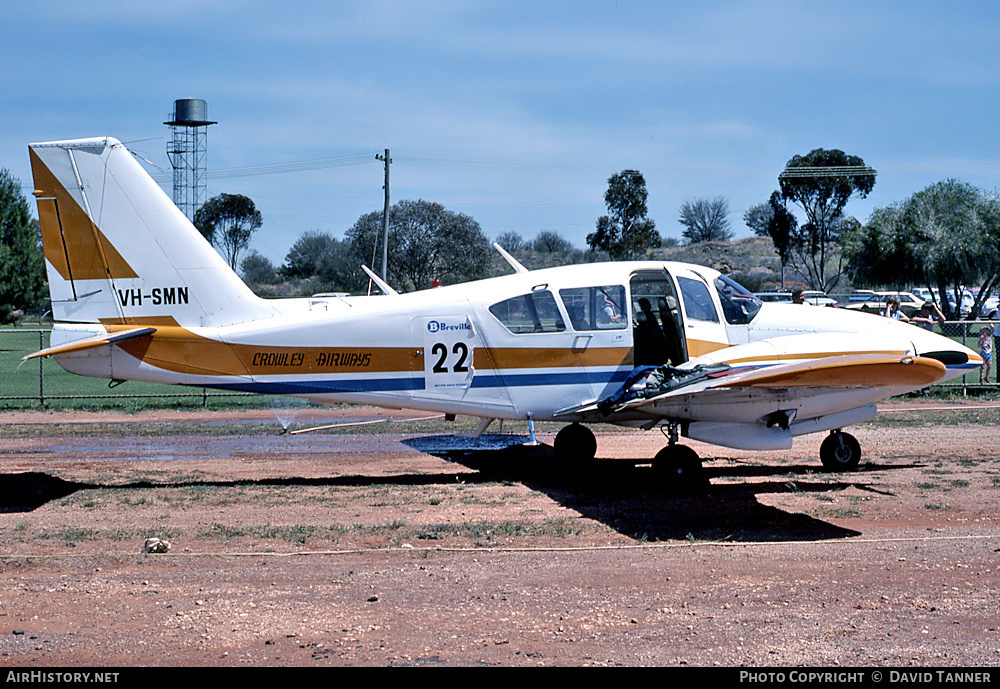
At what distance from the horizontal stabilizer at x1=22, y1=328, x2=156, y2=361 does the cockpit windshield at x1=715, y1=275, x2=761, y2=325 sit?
7.02 meters

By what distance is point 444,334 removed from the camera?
11367 millimetres

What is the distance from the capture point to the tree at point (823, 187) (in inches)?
2712

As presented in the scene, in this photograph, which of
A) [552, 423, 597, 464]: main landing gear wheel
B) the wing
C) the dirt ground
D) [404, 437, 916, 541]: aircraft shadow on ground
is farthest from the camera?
[552, 423, 597, 464]: main landing gear wheel

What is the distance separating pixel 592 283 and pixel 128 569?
20.8 feet

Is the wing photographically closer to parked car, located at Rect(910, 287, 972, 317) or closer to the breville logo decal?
the breville logo decal

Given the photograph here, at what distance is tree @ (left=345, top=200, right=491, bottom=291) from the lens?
184 ft

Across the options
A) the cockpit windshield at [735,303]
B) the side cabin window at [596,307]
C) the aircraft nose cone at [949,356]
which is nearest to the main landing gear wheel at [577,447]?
the side cabin window at [596,307]

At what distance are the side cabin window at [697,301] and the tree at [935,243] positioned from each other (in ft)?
150

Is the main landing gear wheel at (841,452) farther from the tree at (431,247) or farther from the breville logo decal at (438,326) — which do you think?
the tree at (431,247)

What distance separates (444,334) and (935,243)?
5065 cm

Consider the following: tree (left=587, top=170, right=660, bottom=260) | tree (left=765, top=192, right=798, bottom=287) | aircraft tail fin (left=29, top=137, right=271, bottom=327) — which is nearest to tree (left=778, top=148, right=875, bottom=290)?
tree (left=765, top=192, right=798, bottom=287)

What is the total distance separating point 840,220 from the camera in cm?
7081

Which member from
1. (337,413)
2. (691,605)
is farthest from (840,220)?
(691,605)

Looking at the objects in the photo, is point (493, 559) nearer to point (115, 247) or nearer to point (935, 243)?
point (115, 247)
